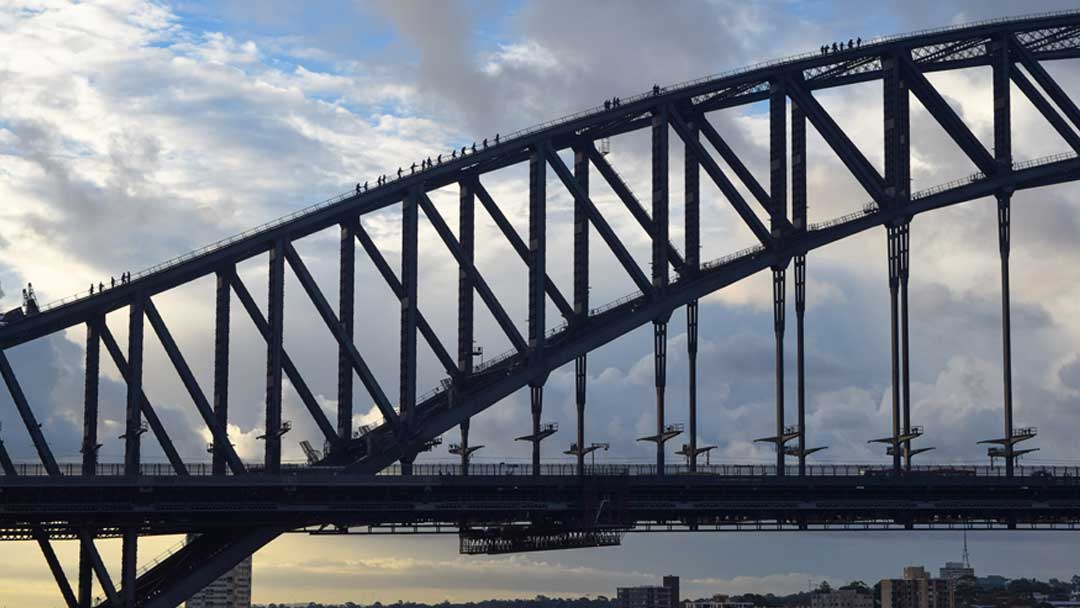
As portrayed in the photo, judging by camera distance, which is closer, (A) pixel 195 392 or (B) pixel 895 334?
(A) pixel 195 392

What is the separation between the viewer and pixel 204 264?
159250 mm

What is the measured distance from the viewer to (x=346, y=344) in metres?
160

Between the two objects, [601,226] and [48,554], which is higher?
[601,226]

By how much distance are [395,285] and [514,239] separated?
12552mm

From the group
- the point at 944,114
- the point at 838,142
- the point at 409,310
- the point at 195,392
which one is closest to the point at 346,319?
the point at 409,310

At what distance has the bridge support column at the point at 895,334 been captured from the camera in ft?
558

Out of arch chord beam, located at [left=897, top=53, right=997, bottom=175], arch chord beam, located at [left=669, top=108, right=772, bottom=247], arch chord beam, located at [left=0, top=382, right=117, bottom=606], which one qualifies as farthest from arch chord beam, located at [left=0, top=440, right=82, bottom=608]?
arch chord beam, located at [left=897, top=53, right=997, bottom=175]

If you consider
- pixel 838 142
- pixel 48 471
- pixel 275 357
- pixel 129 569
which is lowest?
pixel 129 569

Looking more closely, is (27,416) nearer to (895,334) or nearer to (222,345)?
(222,345)

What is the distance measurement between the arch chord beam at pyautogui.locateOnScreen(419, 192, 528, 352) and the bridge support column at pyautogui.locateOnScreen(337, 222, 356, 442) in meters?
7.32

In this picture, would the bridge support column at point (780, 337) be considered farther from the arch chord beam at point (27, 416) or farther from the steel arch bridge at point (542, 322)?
the arch chord beam at point (27, 416)

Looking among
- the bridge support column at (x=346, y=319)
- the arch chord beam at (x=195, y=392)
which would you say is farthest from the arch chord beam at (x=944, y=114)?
the arch chord beam at (x=195, y=392)

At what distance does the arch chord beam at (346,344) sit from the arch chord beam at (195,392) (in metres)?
12.3

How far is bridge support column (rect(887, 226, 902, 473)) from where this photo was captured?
17012 cm
